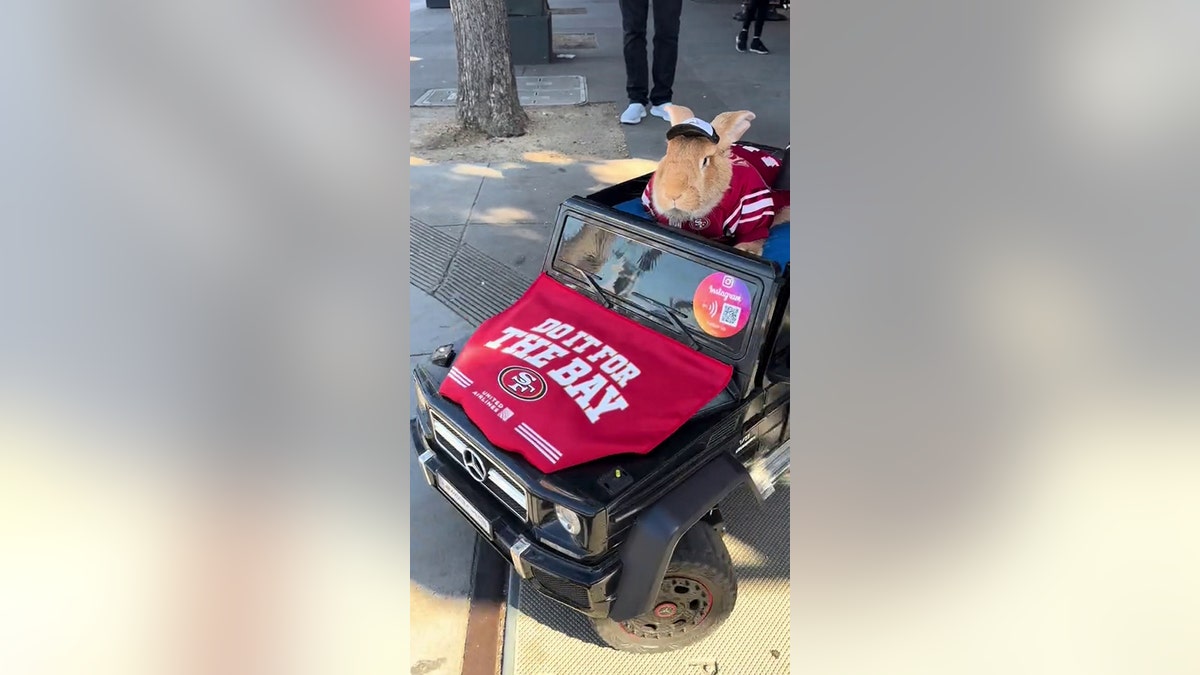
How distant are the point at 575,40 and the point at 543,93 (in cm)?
359

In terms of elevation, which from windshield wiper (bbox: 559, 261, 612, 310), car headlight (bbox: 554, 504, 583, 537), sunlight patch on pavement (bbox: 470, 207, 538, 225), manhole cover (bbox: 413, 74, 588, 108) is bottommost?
car headlight (bbox: 554, 504, 583, 537)

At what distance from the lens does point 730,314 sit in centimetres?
275

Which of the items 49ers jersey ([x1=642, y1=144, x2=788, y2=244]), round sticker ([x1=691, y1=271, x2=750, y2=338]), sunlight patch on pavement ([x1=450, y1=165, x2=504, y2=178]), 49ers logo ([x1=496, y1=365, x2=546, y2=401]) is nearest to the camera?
49ers logo ([x1=496, y1=365, x2=546, y2=401])

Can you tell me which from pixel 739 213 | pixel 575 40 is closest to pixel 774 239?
pixel 739 213

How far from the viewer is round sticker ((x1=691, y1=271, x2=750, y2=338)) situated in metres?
2.72

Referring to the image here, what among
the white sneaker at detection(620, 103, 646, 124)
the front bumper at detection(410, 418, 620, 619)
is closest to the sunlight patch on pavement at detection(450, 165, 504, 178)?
the white sneaker at detection(620, 103, 646, 124)

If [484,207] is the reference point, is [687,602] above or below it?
below

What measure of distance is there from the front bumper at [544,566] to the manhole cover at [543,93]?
24.5ft

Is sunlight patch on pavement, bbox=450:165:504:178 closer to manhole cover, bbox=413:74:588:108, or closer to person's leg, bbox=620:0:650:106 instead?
manhole cover, bbox=413:74:588:108

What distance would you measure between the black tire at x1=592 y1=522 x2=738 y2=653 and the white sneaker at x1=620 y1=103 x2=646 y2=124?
22.1 ft

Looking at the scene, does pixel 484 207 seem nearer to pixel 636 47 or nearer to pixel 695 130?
pixel 636 47
